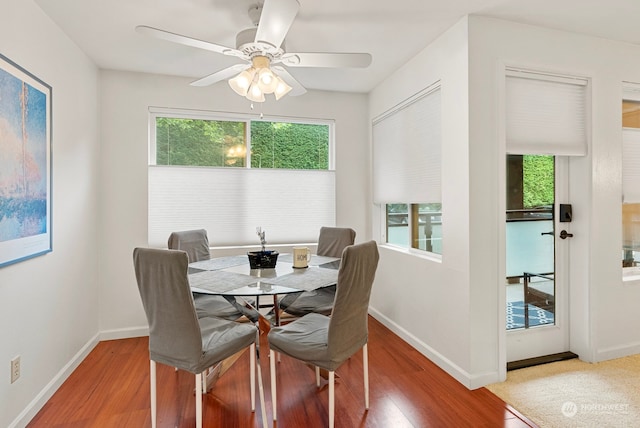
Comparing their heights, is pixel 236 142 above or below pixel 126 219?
above

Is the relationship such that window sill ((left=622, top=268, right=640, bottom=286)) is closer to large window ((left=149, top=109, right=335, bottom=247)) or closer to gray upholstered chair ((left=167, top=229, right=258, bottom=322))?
large window ((left=149, top=109, right=335, bottom=247))

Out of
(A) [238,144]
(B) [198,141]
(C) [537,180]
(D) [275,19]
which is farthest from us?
(A) [238,144]

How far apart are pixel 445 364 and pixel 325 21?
8.57ft

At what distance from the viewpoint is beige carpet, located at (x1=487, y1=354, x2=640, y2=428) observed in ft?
6.36

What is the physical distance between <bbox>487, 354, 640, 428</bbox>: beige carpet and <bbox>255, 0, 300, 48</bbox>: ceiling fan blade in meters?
2.55

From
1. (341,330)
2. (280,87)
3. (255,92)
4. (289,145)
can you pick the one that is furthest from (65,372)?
(289,145)

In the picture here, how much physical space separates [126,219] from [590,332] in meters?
4.06

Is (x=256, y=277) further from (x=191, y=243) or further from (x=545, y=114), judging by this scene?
(x=545, y=114)

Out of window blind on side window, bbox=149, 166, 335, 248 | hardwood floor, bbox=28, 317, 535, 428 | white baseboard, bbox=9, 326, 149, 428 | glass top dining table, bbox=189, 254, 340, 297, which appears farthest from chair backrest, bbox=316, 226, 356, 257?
white baseboard, bbox=9, 326, 149, 428

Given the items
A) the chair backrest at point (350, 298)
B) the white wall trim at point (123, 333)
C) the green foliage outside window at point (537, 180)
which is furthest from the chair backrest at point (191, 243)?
the green foliage outside window at point (537, 180)

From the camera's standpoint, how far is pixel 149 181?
3.29 metres

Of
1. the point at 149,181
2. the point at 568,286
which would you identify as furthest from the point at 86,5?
the point at 568,286

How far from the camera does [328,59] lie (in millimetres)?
2023

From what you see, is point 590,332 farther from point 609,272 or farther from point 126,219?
point 126,219
